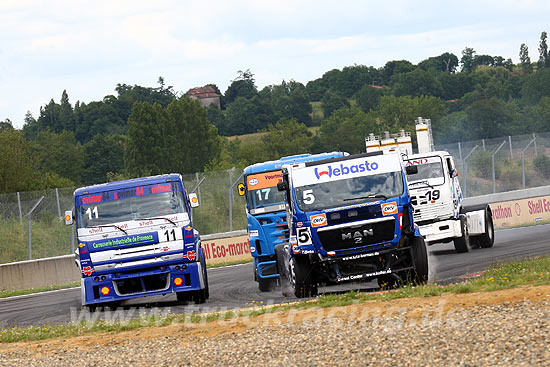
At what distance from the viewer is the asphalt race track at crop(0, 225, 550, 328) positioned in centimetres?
1596

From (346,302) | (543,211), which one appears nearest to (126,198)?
(346,302)

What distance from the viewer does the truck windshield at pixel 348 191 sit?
14438 millimetres

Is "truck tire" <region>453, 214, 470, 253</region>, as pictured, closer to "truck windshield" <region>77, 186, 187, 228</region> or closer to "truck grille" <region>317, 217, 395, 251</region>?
"truck grille" <region>317, 217, 395, 251</region>

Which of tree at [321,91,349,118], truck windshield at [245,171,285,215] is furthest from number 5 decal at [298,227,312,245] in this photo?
tree at [321,91,349,118]

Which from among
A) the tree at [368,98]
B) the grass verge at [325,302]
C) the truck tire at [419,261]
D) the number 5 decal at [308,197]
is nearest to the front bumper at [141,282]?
the grass verge at [325,302]

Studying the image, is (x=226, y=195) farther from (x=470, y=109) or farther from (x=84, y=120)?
(x=84, y=120)

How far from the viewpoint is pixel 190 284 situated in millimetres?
16125

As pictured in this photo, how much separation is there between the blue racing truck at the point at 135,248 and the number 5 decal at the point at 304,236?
8.39 ft

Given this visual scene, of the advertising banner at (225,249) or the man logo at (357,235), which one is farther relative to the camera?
the advertising banner at (225,249)

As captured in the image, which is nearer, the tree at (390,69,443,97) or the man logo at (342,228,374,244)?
the man logo at (342,228,374,244)

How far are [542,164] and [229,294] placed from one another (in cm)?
2299

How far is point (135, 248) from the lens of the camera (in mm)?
15969

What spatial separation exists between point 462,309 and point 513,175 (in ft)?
92.0

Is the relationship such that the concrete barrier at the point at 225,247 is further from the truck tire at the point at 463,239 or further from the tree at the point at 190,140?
the tree at the point at 190,140
